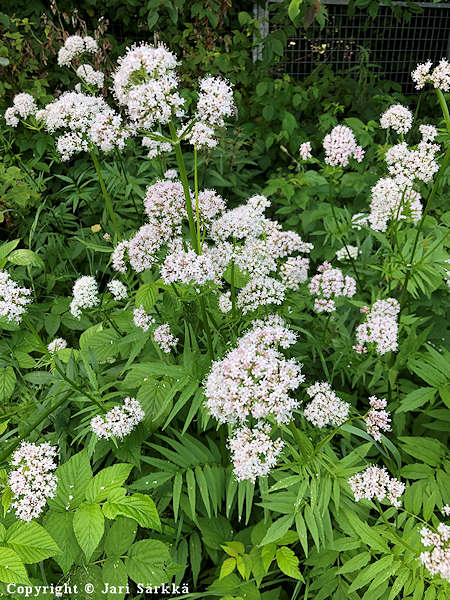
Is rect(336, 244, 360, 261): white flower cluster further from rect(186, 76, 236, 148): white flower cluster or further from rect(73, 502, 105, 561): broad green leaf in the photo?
rect(73, 502, 105, 561): broad green leaf

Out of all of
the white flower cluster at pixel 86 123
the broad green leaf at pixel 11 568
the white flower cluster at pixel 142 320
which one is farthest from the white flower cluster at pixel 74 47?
the broad green leaf at pixel 11 568

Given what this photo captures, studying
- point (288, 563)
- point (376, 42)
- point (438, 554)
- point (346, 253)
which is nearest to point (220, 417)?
point (288, 563)

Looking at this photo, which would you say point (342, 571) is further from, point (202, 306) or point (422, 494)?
point (202, 306)

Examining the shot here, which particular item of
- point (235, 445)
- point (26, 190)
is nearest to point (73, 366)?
point (235, 445)

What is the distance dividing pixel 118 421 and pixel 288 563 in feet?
3.57

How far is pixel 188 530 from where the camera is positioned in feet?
9.10

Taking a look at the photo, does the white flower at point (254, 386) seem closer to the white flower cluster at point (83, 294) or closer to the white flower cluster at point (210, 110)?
the white flower cluster at point (210, 110)

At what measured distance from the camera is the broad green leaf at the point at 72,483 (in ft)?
7.68

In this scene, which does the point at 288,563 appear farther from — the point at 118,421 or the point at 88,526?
the point at 118,421

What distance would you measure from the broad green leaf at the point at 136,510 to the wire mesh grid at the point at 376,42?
7.90 m

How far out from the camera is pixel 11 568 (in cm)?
192

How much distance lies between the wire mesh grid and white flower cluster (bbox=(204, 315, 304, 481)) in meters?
7.56

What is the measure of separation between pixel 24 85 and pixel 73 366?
4.87 metres

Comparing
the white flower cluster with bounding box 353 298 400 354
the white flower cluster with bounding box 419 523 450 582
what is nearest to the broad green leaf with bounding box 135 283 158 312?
the white flower cluster with bounding box 353 298 400 354
